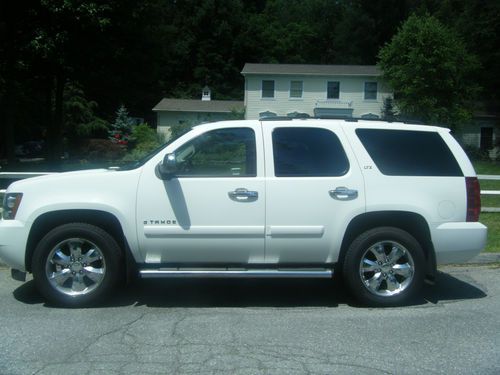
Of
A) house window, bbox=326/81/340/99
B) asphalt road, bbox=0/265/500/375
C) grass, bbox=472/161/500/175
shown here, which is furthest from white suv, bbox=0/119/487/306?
house window, bbox=326/81/340/99

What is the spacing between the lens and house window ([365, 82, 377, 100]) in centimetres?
4569

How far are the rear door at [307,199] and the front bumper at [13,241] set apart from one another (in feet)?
8.27

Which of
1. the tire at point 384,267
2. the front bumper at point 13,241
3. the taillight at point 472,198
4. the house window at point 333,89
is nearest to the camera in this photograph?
the front bumper at point 13,241

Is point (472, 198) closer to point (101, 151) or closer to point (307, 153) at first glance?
point (307, 153)

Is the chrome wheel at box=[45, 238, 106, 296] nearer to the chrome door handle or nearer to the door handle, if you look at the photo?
the door handle

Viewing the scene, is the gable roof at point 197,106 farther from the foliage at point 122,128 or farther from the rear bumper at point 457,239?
the rear bumper at point 457,239

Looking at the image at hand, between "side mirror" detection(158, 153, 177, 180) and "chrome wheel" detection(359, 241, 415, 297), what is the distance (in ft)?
7.25

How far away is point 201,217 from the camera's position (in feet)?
19.6

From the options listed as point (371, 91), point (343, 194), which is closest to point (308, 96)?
point (371, 91)

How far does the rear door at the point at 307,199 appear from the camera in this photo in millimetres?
5992

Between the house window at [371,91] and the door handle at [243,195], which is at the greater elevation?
the house window at [371,91]

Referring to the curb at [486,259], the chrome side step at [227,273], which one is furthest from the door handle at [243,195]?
the curb at [486,259]

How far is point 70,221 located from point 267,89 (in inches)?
1591

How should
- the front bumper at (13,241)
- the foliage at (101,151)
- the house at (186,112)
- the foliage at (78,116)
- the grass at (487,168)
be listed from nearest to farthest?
the front bumper at (13,241) < the grass at (487,168) < the foliage at (101,151) < the foliage at (78,116) < the house at (186,112)
